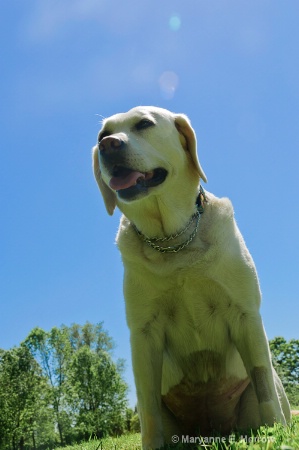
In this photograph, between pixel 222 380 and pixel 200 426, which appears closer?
pixel 222 380

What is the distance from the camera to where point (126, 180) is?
4.11m

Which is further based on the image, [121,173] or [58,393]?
[58,393]

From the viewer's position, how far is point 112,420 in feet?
129

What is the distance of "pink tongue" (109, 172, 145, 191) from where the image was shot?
13.4 ft

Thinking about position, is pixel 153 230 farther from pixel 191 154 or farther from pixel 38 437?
pixel 38 437

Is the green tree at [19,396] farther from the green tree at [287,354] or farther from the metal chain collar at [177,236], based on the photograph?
the metal chain collar at [177,236]

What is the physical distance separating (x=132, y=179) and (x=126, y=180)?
0.05 metres

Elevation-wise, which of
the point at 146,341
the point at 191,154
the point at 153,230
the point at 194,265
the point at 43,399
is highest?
the point at 43,399

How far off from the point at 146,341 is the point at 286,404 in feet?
5.71

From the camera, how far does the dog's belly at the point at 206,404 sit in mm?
4582

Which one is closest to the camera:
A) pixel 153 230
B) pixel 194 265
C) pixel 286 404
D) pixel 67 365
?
pixel 194 265

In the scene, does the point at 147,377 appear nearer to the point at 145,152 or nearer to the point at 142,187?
the point at 142,187

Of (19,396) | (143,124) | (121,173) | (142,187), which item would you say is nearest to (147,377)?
(142,187)

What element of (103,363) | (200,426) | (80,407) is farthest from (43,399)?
(200,426)
